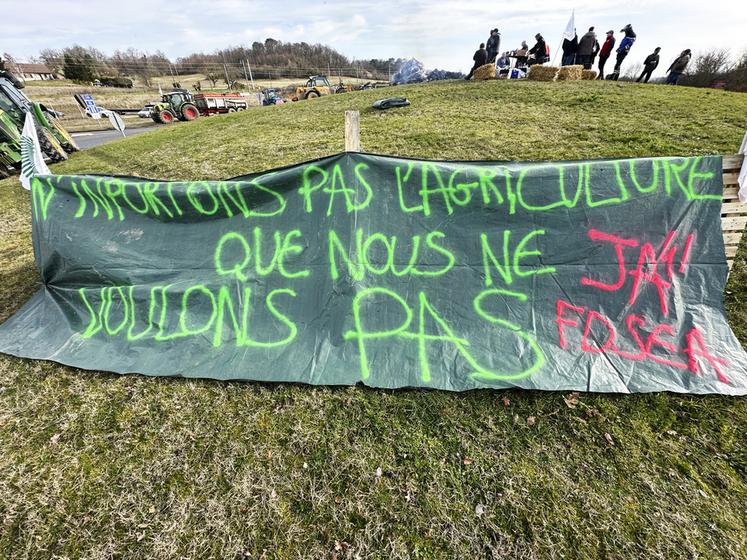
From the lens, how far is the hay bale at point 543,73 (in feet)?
39.2

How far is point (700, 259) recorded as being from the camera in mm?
2682

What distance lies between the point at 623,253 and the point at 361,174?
2.29 m

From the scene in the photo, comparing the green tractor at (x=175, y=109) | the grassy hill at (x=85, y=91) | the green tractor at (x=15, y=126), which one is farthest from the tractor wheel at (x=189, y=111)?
the green tractor at (x=15, y=126)

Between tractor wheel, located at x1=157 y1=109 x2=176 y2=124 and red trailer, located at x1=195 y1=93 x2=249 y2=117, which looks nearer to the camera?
tractor wheel, located at x1=157 y1=109 x2=176 y2=124

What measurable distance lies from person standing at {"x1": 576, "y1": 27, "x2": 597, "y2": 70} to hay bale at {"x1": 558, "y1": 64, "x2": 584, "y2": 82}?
2.44 ft

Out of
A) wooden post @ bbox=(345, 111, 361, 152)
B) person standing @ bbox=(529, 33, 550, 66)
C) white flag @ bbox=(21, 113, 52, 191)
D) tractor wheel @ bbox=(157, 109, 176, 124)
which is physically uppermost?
person standing @ bbox=(529, 33, 550, 66)

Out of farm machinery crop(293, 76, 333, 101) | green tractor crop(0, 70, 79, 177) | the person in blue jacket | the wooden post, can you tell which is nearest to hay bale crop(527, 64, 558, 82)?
the person in blue jacket

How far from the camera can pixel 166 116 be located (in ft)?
63.4

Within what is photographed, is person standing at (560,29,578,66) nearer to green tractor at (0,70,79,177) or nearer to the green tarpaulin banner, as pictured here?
the green tarpaulin banner

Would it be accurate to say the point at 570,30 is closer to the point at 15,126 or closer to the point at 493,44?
the point at 493,44

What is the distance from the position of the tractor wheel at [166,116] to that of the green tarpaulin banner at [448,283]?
21.4 m

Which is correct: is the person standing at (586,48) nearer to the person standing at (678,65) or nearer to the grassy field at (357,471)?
the person standing at (678,65)

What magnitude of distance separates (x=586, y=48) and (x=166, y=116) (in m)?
21.7

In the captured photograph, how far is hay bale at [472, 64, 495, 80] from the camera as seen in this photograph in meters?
13.3
